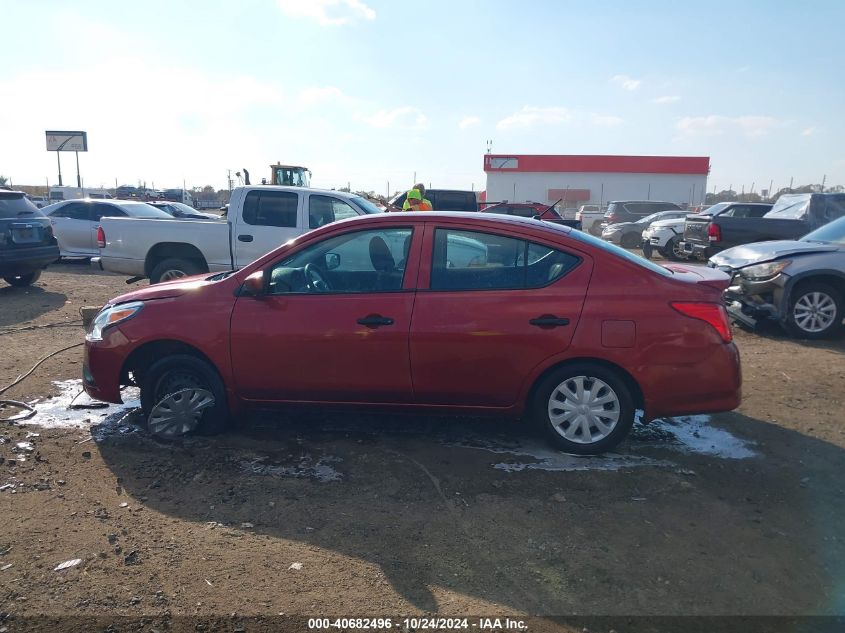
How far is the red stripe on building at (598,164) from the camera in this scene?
5031cm

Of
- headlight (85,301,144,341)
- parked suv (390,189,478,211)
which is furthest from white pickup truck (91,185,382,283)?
parked suv (390,189,478,211)

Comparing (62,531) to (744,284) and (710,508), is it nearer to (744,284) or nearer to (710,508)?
(710,508)

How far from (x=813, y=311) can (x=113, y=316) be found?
7.93m

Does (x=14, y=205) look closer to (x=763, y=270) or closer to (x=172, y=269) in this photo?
(x=172, y=269)

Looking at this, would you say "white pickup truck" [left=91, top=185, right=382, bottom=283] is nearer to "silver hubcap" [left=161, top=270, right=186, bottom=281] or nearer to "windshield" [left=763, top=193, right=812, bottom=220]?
"silver hubcap" [left=161, top=270, right=186, bottom=281]

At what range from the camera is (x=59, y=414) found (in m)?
5.28

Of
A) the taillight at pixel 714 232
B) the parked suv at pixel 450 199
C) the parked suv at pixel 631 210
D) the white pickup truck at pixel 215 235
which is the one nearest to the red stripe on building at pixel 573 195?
the parked suv at pixel 631 210

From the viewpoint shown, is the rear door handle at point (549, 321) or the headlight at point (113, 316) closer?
the rear door handle at point (549, 321)

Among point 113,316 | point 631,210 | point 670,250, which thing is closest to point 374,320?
Result: point 113,316

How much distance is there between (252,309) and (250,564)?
189 cm

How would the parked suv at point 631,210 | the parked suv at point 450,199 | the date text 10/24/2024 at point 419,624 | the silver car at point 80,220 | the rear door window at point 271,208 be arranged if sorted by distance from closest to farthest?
the date text 10/24/2024 at point 419,624
the rear door window at point 271,208
the silver car at point 80,220
the parked suv at point 450,199
the parked suv at point 631,210

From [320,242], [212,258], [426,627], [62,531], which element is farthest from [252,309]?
[212,258]

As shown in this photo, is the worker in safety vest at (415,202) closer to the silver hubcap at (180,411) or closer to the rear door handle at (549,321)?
the silver hubcap at (180,411)

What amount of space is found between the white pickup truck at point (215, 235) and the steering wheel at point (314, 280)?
197 inches
